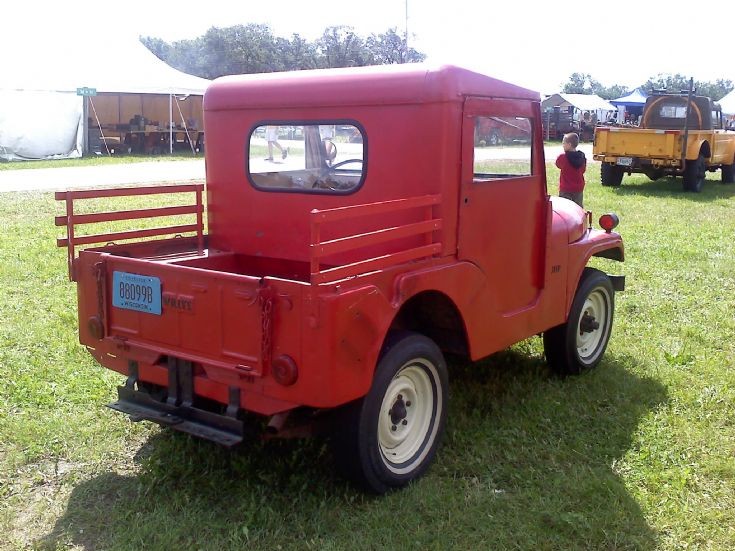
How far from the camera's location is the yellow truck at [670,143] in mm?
16422

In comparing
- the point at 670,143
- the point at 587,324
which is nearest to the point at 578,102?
the point at 670,143

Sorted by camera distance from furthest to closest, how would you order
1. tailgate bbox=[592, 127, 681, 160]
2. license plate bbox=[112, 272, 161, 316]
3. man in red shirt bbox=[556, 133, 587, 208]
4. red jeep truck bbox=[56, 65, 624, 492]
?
tailgate bbox=[592, 127, 681, 160]
man in red shirt bbox=[556, 133, 587, 208]
license plate bbox=[112, 272, 161, 316]
red jeep truck bbox=[56, 65, 624, 492]

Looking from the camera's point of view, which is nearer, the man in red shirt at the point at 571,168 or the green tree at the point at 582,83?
the man in red shirt at the point at 571,168

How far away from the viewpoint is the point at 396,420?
12.6ft

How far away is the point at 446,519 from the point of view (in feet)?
Answer: 11.7

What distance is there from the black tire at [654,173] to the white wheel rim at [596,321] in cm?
1237

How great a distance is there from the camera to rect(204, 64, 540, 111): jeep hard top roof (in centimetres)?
395

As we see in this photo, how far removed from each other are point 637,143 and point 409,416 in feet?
47.1

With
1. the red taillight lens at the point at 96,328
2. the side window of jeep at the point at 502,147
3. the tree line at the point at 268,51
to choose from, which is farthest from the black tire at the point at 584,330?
the tree line at the point at 268,51

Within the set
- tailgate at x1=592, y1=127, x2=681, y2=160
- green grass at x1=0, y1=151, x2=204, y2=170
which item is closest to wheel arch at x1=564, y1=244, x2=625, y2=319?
tailgate at x1=592, y1=127, x2=681, y2=160

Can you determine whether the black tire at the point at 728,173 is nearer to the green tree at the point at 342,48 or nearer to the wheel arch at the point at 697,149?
the wheel arch at the point at 697,149

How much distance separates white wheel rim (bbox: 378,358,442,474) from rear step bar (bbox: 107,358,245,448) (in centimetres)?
70

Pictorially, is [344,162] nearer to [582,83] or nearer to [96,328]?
[96,328]

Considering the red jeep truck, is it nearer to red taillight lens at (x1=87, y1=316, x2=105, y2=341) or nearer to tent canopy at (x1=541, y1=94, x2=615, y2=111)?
red taillight lens at (x1=87, y1=316, x2=105, y2=341)
